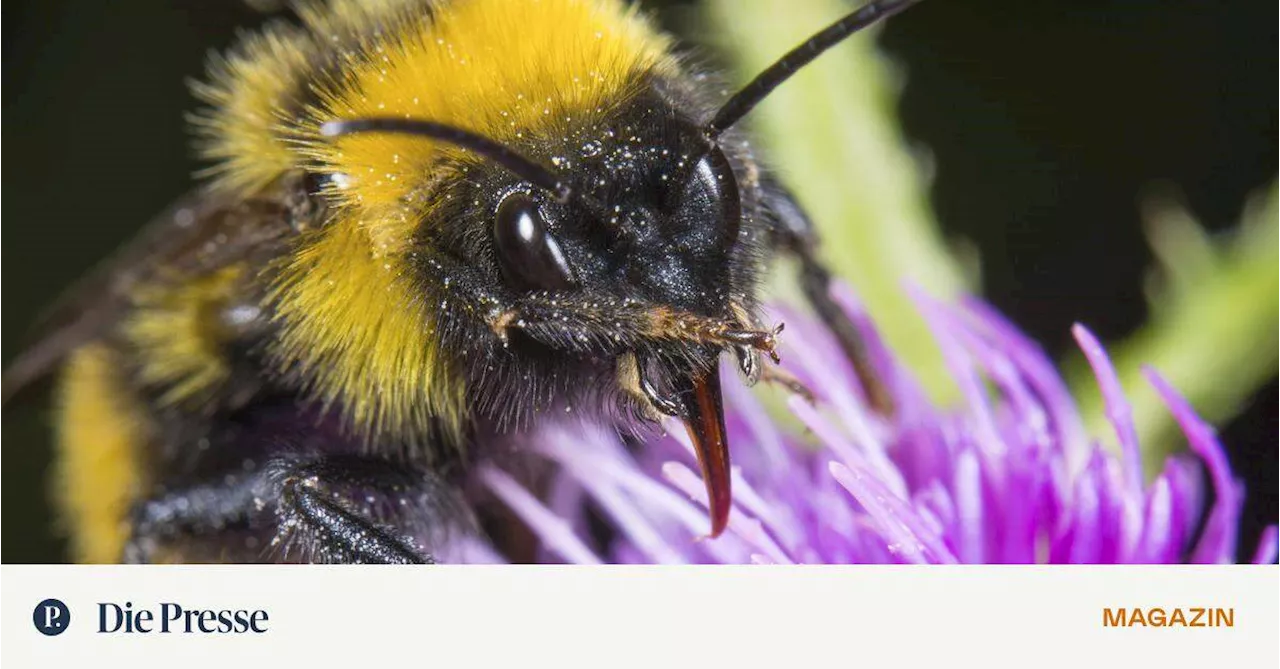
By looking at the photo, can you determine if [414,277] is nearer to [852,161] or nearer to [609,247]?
[609,247]

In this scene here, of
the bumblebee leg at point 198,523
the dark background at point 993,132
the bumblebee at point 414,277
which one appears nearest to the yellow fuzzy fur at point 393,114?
the bumblebee at point 414,277

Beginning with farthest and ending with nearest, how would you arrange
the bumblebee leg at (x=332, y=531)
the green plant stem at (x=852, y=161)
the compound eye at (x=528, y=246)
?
the green plant stem at (x=852, y=161) → the bumblebee leg at (x=332, y=531) → the compound eye at (x=528, y=246)

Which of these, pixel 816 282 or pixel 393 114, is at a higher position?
pixel 393 114
